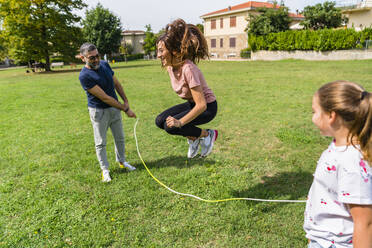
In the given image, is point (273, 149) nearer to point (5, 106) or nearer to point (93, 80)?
point (93, 80)

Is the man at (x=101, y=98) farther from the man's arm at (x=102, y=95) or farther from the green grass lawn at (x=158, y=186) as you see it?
the green grass lawn at (x=158, y=186)

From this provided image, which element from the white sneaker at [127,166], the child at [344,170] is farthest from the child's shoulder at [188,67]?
the white sneaker at [127,166]

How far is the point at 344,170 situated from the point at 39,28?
3876cm

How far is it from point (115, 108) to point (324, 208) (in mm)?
3859

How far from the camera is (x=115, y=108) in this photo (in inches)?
190

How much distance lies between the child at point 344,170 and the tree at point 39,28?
36.5 metres

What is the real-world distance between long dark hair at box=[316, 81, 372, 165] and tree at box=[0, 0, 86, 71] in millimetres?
36533

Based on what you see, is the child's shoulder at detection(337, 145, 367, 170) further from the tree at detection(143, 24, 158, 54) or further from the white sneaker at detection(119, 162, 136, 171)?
the tree at detection(143, 24, 158, 54)

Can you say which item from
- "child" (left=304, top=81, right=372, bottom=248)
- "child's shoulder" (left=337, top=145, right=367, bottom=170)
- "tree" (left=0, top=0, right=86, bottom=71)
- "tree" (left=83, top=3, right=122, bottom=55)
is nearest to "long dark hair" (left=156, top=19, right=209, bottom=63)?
"child" (left=304, top=81, right=372, bottom=248)

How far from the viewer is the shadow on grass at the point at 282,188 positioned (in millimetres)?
4171

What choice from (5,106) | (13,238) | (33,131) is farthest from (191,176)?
(5,106)

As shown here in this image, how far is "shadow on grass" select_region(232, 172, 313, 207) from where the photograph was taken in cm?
417

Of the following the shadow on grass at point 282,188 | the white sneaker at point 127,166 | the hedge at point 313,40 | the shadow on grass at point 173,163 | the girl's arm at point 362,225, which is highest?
the hedge at point 313,40

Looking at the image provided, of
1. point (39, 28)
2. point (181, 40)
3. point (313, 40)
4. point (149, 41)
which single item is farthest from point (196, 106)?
point (149, 41)
